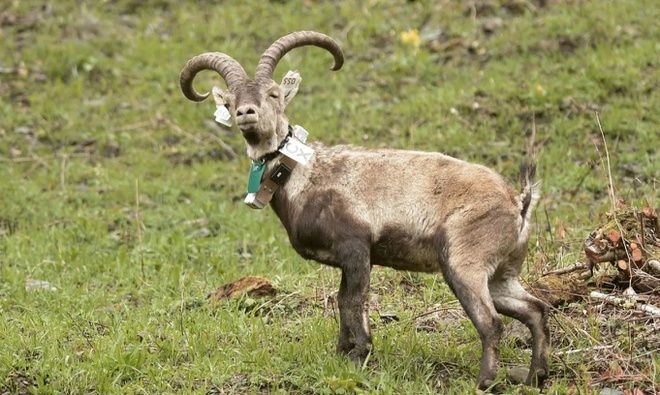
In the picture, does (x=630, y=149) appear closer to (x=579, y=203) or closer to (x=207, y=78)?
(x=579, y=203)

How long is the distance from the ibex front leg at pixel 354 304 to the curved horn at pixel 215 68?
1.54 m

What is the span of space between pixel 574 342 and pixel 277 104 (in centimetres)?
260

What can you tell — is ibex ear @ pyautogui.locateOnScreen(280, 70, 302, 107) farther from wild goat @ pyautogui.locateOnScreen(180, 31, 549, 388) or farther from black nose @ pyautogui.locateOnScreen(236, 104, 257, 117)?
black nose @ pyautogui.locateOnScreen(236, 104, 257, 117)

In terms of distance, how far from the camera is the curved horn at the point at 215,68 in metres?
7.51

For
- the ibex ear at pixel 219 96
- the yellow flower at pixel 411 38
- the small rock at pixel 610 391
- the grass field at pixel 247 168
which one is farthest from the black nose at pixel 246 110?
the yellow flower at pixel 411 38

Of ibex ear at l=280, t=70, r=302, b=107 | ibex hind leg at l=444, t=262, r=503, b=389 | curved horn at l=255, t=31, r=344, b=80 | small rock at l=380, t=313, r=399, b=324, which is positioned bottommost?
small rock at l=380, t=313, r=399, b=324

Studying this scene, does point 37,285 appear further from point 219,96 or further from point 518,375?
point 518,375

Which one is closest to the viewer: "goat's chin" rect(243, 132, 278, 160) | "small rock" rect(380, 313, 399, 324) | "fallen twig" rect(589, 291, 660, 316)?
"fallen twig" rect(589, 291, 660, 316)

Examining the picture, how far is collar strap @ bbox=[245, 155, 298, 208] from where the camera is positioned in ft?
23.8

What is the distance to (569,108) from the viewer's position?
42.6 feet

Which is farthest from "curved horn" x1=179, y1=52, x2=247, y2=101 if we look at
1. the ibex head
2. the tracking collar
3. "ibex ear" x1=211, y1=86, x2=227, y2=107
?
the tracking collar

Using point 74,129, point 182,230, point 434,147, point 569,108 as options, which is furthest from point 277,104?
point 74,129

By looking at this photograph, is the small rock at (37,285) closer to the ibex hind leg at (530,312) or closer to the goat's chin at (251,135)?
the goat's chin at (251,135)

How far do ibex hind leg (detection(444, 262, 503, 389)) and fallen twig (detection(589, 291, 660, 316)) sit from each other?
1142 millimetres
